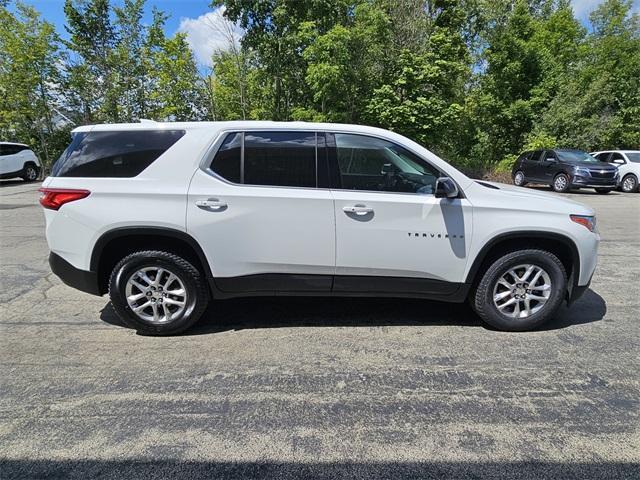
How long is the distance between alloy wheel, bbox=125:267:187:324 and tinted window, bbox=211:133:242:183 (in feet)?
3.29

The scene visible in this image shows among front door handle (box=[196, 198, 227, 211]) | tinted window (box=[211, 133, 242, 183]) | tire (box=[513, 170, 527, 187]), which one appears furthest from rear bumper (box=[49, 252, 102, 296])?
tire (box=[513, 170, 527, 187])

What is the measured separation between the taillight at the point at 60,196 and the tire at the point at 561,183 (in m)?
17.0

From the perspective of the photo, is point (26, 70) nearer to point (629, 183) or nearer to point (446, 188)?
point (446, 188)

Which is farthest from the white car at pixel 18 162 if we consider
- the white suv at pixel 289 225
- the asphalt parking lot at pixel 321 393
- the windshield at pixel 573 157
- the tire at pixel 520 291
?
the windshield at pixel 573 157

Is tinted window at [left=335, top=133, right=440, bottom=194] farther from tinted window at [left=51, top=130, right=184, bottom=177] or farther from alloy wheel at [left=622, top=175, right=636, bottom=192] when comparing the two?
alloy wheel at [left=622, top=175, right=636, bottom=192]

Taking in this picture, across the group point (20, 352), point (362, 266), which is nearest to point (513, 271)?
point (362, 266)

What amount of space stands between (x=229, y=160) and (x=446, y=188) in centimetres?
189

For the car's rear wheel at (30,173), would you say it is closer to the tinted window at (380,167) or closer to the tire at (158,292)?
the tire at (158,292)

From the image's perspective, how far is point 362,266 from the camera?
369cm

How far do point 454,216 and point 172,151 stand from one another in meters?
2.53

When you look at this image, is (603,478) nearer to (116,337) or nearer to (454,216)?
(454,216)

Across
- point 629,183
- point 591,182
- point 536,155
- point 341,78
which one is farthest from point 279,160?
point 629,183

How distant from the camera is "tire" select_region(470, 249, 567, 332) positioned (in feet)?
12.2

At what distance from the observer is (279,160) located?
3678mm
